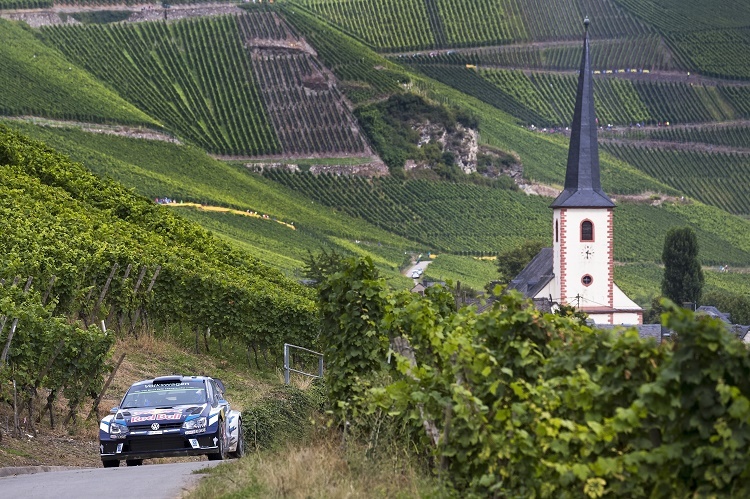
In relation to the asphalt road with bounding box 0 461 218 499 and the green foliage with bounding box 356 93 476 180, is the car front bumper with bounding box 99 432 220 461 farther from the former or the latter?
the green foliage with bounding box 356 93 476 180

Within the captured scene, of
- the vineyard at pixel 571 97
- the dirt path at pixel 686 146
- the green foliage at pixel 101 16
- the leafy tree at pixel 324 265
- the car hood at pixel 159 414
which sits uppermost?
the green foliage at pixel 101 16

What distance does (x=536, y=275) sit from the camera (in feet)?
283

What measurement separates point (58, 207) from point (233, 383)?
8.71 meters

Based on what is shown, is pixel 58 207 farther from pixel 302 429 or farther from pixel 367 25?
pixel 367 25

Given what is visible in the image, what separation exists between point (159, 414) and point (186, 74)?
11299cm

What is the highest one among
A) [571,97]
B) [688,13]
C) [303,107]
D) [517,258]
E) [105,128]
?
[688,13]

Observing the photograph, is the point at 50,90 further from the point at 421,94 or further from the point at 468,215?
the point at 421,94

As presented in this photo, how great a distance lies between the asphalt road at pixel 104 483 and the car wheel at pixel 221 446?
38.7 inches

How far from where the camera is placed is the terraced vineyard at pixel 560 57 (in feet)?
490

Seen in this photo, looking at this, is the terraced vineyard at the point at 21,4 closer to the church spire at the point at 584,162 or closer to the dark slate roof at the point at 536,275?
the dark slate roof at the point at 536,275

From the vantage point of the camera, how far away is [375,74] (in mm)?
137750

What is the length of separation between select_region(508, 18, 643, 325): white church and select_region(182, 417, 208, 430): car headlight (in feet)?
192

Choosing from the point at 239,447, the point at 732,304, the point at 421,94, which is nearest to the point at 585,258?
the point at 732,304

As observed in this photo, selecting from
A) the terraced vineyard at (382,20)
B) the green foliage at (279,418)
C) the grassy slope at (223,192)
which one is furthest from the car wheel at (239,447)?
the terraced vineyard at (382,20)
